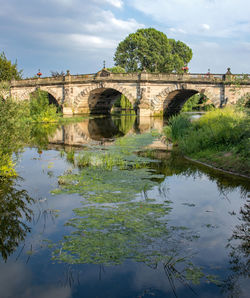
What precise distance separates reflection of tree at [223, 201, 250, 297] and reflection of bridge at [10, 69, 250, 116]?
2723cm

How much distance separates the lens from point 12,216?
653cm

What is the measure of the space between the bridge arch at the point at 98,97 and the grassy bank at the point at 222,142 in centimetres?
2373

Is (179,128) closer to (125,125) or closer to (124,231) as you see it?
(124,231)

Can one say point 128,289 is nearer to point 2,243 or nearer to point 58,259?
point 58,259

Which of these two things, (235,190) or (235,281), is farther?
(235,190)

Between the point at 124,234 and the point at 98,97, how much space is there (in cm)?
4115

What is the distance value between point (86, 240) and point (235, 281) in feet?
8.00

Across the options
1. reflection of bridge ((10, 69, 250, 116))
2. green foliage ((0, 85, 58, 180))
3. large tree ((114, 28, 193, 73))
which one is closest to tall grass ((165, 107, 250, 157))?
green foliage ((0, 85, 58, 180))

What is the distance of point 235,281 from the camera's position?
432 centimetres

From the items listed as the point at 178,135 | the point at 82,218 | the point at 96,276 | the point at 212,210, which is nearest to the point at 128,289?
the point at 96,276

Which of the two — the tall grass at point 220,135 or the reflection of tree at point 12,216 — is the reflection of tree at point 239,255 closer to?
the reflection of tree at point 12,216

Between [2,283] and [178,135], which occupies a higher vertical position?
[178,135]

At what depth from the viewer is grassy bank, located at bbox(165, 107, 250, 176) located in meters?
10.2

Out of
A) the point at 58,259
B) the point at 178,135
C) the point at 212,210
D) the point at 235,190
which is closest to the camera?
the point at 58,259
